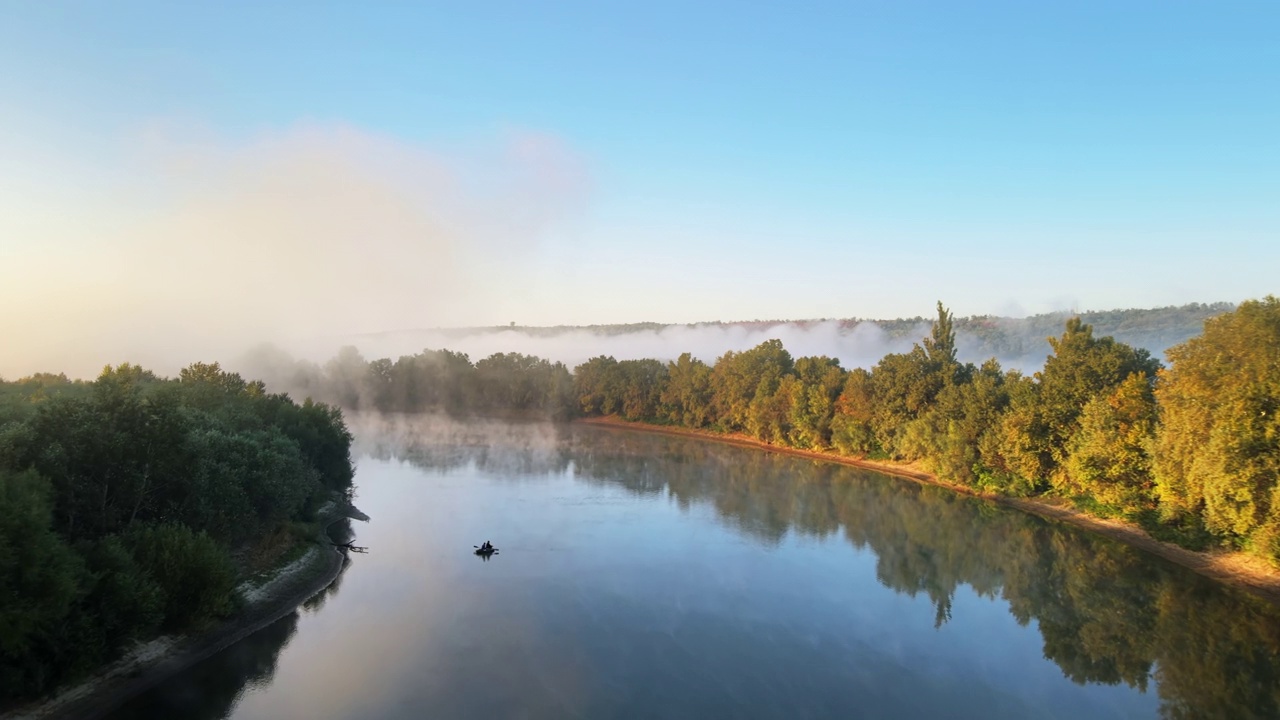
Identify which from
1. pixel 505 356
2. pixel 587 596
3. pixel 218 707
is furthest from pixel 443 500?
pixel 505 356

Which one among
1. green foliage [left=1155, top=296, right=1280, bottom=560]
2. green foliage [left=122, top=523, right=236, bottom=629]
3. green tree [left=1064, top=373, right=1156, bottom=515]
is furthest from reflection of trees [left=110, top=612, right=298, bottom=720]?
green tree [left=1064, top=373, right=1156, bottom=515]

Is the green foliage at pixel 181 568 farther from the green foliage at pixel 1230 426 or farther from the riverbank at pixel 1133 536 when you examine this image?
the riverbank at pixel 1133 536

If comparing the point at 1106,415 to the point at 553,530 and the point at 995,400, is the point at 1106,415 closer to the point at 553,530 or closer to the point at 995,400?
the point at 995,400

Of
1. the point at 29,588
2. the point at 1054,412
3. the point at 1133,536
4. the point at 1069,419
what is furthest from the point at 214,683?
the point at 1069,419

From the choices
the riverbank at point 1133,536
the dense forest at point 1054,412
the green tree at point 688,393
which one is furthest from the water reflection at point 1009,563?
the green tree at point 688,393

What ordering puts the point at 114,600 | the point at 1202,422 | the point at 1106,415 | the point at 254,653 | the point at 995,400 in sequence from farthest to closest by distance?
the point at 995,400 < the point at 1106,415 < the point at 1202,422 < the point at 254,653 < the point at 114,600

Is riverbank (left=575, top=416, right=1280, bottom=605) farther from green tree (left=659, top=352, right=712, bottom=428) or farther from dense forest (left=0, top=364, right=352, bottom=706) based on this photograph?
dense forest (left=0, top=364, right=352, bottom=706)

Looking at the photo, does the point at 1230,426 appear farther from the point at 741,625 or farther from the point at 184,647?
the point at 184,647
